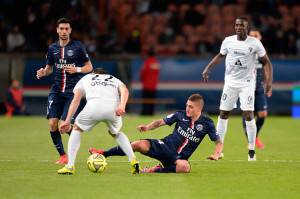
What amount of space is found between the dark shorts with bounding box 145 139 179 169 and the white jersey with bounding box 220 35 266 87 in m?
2.89

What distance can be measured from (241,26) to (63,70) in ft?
10.0

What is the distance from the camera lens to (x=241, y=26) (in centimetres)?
1405

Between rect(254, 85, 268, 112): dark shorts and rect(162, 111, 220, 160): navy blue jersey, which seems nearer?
rect(162, 111, 220, 160): navy blue jersey

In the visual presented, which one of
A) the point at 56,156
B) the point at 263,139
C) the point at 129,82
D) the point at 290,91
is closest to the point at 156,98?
the point at 129,82

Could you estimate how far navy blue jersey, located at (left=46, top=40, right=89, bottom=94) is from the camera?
13.6 metres

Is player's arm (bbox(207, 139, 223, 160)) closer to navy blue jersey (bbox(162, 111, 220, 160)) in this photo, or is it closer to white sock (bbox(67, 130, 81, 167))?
navy blue jersey (bbox(162, 111, 220, 160))

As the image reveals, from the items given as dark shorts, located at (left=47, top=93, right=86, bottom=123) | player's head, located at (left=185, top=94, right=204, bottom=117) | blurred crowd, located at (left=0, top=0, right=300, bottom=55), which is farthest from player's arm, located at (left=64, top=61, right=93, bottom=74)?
blurred crowd, located at (left=0, top=0, right=300, bottom=55)

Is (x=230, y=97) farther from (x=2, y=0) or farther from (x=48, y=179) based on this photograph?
(x=2, y=0)

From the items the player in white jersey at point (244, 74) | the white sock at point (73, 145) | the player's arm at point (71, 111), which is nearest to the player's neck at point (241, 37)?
the player in white jersey at point (244, 74)

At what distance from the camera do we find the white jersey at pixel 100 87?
11492 millimetres

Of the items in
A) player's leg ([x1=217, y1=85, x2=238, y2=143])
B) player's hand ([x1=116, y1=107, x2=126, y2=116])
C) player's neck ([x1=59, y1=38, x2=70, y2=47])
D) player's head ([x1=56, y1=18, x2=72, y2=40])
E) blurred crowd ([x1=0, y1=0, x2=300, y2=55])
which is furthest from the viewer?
blurred crowd ([x1=0, y1=0, x2=300, y2=55])

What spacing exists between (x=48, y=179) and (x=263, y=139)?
8533mm

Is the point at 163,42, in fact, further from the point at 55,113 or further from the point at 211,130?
the point at 211,130

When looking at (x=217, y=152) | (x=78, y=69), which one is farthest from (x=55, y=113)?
(x=217, y=152)
